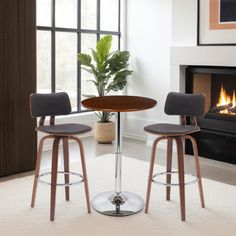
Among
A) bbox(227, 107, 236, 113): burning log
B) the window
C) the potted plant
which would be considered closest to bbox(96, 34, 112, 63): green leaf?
the potted plant

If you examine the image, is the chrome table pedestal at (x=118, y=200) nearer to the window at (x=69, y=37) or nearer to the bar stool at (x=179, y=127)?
the bar stool at (x=179, y=127)

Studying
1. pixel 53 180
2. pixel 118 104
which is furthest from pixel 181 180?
pixel 53 180

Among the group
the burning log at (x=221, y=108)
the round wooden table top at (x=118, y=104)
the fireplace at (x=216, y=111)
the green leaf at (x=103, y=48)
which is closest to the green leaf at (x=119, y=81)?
the green leaf at (x=103, y=48)

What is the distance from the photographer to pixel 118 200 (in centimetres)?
348

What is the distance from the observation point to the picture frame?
4758mm

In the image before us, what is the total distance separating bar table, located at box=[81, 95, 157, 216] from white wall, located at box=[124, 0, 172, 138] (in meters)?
2.51

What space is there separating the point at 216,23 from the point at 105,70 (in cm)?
164

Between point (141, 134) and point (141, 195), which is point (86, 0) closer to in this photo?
point (141, 134)

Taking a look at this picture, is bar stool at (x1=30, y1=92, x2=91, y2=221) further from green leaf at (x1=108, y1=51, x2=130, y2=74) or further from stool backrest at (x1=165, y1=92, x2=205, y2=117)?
green leaf at (x1=108, y1=51, x2=130, y2=74)

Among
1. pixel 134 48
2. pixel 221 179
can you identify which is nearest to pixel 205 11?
pixel 134 48

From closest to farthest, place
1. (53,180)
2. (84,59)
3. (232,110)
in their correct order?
1. (53,180)
2. (232,110)
3. (84,59)

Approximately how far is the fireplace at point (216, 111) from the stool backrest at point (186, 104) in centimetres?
151

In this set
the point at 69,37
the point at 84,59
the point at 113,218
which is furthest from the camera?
the point at 69,37

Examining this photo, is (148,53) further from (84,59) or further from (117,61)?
(84,59)
